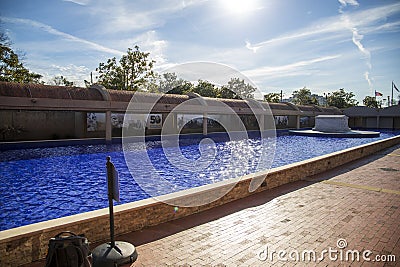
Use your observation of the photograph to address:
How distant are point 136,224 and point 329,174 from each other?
7179 mm

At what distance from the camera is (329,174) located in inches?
362

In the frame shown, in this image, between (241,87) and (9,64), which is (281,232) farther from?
(241,87)

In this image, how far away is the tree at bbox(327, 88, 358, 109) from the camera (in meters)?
60.2

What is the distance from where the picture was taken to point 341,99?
60156mm

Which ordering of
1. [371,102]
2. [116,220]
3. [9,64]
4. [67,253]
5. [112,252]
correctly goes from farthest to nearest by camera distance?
[371,102] → [9,64] → [116,220] → [112,252] → [67,253]

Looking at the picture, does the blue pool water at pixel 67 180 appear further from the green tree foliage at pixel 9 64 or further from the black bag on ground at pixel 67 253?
the green tree foliage at pixel 9 64

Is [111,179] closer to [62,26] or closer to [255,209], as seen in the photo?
[255,209]

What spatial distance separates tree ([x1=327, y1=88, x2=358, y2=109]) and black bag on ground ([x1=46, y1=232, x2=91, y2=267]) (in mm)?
66089

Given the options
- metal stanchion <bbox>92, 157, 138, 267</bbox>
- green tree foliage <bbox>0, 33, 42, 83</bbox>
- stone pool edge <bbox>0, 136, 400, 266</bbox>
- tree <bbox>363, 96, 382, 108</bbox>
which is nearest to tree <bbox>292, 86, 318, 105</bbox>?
tree <bbox>363, 96, 382, 108</bbox>

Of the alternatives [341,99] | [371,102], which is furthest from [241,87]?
[371,102]

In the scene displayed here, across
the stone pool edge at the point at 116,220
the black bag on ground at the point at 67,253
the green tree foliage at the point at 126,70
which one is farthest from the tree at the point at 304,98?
the black bag on ground at the point at 67,253

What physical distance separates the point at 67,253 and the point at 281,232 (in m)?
3.27

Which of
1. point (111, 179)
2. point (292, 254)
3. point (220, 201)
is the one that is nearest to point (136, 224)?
point (111, 179)

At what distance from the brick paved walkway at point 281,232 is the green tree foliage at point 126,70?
29.5 m
